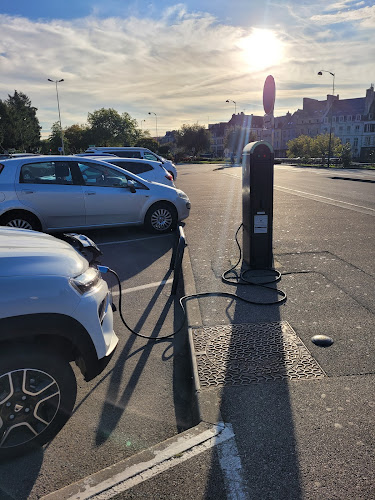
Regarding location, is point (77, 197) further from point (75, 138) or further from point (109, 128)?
point (75, 138)

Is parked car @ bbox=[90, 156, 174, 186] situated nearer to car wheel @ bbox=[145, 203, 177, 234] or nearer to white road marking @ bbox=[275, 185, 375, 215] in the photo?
car wheel @ bbox=[145, 203, 177, 234]

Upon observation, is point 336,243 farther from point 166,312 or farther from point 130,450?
point 130,450

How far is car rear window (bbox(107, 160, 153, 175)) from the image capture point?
11648 millimetres

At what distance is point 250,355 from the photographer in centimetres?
339

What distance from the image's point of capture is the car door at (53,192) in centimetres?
729

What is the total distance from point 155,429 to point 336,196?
539 inches

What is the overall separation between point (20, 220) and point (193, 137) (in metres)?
77.1

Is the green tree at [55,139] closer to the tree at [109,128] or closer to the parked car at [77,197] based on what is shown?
the tree at [109,128]

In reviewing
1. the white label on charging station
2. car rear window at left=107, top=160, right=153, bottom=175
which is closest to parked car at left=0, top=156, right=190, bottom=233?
the white label on charging station

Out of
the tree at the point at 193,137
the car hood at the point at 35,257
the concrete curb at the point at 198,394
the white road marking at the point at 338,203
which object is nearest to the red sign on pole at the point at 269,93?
the concrete curb at the point at 198,394

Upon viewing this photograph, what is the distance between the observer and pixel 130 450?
2479 millimetres

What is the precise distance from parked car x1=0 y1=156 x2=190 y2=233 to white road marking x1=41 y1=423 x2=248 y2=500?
594 cm

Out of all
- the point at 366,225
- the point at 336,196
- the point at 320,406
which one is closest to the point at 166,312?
the point at 320,406

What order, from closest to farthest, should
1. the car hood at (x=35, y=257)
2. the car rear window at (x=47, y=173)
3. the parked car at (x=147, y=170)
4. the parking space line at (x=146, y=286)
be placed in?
the car hood at (x=35, y=257) → the parking space line at (x=146, y=286) → the car rear window at (x=47, y=173) → the parked car at (x=147, y=170)
